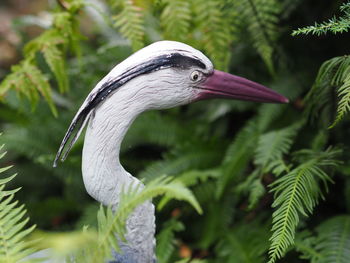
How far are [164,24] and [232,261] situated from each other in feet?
3.73

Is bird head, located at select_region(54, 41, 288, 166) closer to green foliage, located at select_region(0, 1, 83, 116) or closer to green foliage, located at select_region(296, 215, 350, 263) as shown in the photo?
green foliage, located at select_region(0, 1, 83, 116)

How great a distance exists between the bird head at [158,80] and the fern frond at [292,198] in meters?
0.43

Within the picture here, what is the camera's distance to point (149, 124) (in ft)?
9.18

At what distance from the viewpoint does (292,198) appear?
162 centimetres

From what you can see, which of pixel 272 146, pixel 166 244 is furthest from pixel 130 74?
pixel 166 244

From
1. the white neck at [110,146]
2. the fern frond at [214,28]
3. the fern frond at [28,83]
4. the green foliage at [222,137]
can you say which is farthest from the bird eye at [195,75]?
the fern frond at [28,83]

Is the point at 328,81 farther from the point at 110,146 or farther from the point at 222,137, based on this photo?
the point at 222,137

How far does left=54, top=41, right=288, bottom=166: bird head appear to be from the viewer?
1.48 meters

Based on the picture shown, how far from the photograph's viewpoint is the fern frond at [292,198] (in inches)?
61.2

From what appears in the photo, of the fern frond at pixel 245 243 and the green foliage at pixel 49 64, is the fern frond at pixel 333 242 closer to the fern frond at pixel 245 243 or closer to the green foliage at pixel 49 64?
the fern frond at pixel 245 243

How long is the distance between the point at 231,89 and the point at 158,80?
0.29m

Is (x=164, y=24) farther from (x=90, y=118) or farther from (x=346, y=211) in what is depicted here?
(x=346, y=211)

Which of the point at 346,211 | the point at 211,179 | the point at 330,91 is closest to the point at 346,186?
the point at 346,211

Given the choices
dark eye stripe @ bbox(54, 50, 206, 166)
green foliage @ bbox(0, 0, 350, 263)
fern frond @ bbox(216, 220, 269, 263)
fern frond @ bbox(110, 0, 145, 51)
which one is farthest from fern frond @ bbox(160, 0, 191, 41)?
fern frond @ bbox(216, 220, 269, 263)
